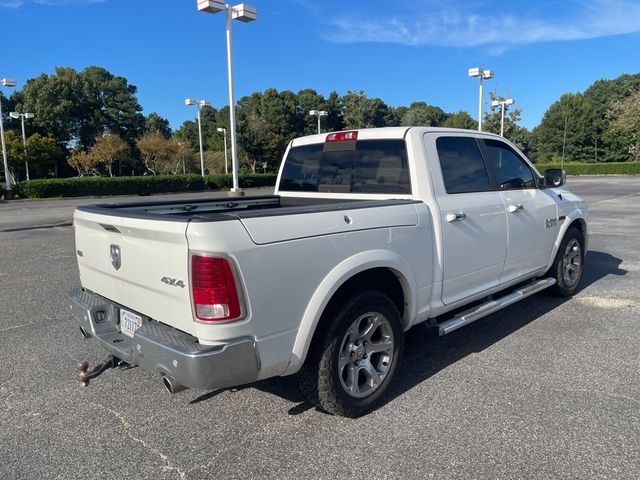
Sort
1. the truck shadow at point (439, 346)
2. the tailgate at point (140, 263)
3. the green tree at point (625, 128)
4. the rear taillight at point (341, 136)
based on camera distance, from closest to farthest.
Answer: the tailgate at point (140, 263)
the truck shadow at point (439, 346)
the rear taillight at point (341, 136)
the green tree at point (625, 128)

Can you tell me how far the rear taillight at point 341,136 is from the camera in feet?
13.7

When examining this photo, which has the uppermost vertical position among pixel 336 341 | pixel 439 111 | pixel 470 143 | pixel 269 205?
pixel 439 111

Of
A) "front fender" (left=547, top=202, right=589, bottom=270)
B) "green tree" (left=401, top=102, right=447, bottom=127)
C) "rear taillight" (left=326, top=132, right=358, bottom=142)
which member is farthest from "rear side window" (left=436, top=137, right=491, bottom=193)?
"green tree" (left=401, top=102, right=447, bottom=127)

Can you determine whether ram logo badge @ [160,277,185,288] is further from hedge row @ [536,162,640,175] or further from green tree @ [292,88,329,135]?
green tree @ [292,88,329,135]

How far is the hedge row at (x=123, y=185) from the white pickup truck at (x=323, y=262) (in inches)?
1310

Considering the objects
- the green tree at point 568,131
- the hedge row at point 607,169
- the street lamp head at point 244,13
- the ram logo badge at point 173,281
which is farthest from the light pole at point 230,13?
the green tree at point 568,131

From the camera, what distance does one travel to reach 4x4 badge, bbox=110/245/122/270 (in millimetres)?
3061

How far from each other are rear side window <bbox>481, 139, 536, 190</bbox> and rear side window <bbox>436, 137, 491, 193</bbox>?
0.65 ft

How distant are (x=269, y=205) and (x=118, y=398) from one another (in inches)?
87.7

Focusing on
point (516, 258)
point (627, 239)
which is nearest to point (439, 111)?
point (627, 239)

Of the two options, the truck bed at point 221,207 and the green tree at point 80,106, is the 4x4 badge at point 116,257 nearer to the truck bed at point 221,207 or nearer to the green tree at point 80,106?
the truck bed at point 221,207

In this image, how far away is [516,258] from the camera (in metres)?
4.56

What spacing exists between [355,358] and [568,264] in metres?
3.73

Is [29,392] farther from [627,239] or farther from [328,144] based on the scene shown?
[627,239]
